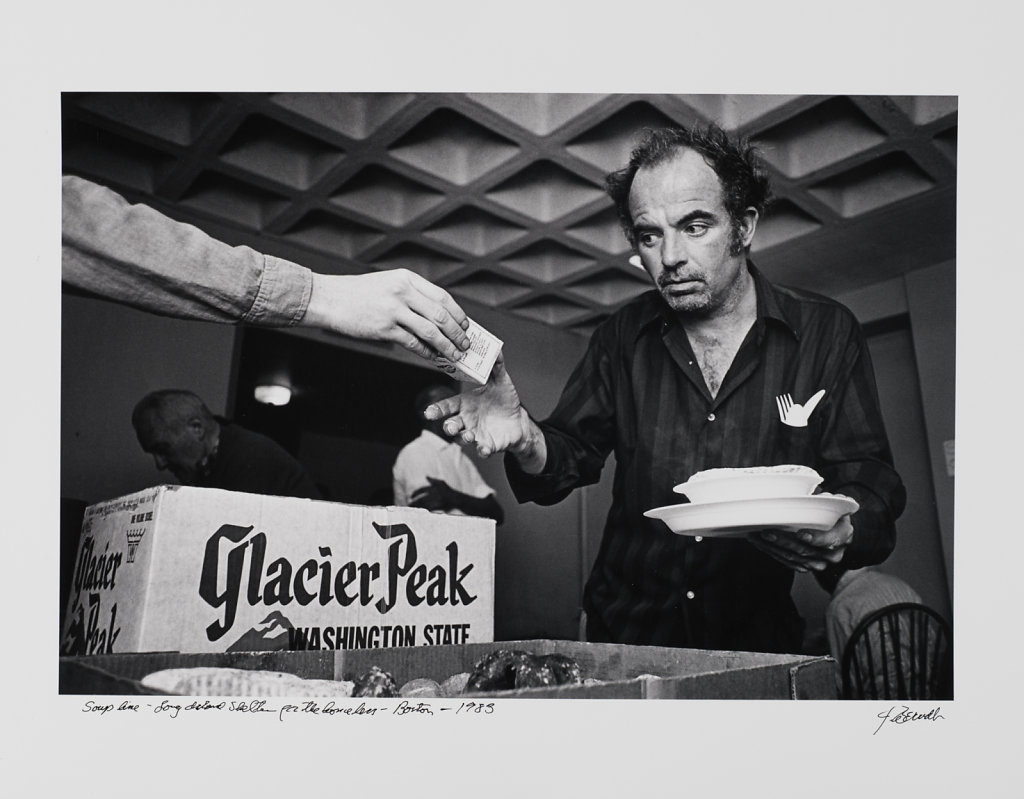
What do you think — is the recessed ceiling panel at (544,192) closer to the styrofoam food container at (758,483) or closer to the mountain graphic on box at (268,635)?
the styrofoam food container at (758,483)

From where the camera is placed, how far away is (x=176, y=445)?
195 cm

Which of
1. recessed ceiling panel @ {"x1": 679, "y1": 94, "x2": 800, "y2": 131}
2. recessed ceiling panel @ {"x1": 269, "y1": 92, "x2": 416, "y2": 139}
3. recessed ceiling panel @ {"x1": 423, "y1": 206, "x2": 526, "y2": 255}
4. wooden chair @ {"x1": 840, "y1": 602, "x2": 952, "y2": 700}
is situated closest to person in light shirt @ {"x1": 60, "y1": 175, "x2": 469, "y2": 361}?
recessed ceiling panel @ {"x1": 423, "y1": 206, "x2": 526, "y2": 255}

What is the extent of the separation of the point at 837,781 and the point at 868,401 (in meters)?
0.81

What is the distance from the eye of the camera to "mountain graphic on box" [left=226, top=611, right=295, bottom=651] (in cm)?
154

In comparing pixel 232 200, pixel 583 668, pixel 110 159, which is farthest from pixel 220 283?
pixel 583 668

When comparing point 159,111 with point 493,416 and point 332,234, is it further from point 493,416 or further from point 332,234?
point 493,416

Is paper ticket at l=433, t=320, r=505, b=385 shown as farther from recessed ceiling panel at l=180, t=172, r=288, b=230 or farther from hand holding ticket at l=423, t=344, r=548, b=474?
recessed ceiling panel at l=180, t=172, r=288, b=230

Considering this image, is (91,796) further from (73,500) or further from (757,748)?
(757,748)

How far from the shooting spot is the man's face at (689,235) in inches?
79.4

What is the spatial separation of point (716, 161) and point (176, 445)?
4.52 feet

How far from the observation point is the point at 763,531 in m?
1.83

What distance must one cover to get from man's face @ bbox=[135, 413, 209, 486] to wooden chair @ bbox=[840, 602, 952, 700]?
58.5 inches
